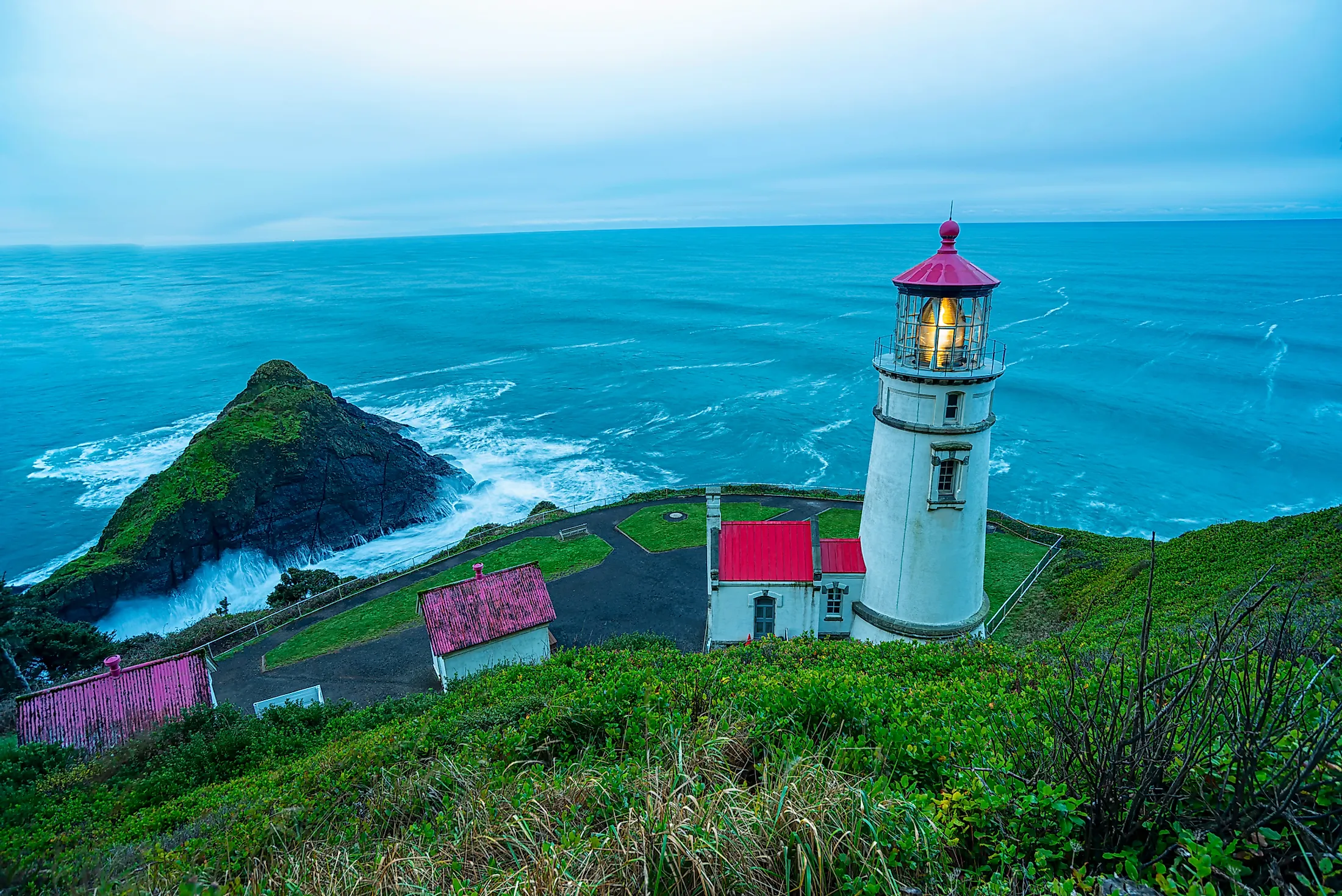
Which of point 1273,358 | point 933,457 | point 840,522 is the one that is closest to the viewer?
point 933,457

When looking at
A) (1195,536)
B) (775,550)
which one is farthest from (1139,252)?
(775,550)

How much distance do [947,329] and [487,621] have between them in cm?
1308

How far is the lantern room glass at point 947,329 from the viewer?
523 inches

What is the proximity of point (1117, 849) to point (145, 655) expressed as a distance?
78.0 ft

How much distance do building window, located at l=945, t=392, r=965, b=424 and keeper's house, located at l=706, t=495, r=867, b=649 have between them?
13.9 ft

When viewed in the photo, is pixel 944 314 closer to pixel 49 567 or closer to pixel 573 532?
pixel 573 532

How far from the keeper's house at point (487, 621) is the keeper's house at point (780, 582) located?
15.5ft

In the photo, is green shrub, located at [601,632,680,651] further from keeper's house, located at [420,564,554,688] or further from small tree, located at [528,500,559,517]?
small tree, located at [528,500,559,517]

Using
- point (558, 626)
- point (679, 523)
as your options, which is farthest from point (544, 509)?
point (558, 626)

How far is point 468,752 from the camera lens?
6867 millimetres

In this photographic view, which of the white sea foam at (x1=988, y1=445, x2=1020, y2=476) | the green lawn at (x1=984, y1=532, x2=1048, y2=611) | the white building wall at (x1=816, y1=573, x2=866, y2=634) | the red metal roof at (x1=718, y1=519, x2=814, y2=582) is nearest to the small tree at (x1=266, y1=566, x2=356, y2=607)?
the red metal roof at (x1=718, y1=519, x2=814, y2=582)

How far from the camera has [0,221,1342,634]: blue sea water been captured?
37.4 metres

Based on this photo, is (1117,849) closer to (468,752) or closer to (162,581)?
(468,752)

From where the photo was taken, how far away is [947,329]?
13.4 m
